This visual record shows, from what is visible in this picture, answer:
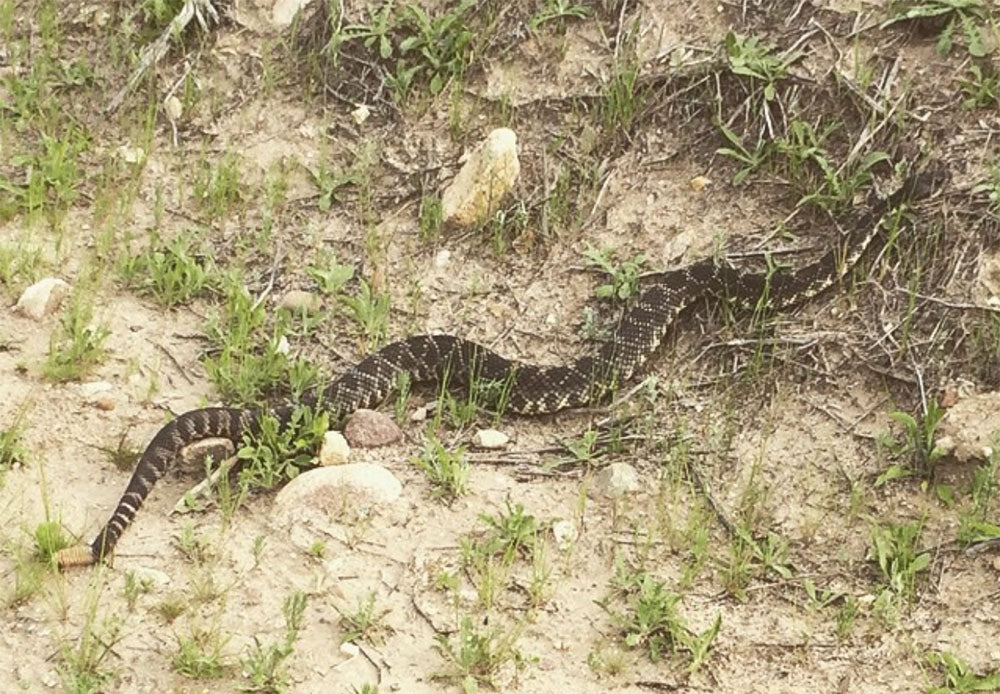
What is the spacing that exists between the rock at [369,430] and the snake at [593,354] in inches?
4.8

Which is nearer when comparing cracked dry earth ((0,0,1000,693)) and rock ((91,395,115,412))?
cracked dry earth ((0,0,1000,693))

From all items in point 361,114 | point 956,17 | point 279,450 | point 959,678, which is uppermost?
point 956,17

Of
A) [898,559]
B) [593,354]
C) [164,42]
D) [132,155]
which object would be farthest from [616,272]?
[164,42]

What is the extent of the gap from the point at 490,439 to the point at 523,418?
35 centimetres

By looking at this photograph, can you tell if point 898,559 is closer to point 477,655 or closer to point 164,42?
point 477,655

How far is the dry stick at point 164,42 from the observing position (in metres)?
9.80

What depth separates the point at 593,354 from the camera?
8.05 meters

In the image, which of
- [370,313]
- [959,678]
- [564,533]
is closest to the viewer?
[959,678]

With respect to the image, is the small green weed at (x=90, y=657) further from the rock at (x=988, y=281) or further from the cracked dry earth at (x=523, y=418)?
the rock at (x=988, y=281)

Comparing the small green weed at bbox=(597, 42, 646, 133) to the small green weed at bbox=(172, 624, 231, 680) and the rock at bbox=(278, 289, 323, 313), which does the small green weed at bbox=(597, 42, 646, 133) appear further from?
the small green weed at bbox=(172, 624, 231, 680)

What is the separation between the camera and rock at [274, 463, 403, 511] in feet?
22.7

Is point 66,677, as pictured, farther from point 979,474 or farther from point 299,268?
point 979,474

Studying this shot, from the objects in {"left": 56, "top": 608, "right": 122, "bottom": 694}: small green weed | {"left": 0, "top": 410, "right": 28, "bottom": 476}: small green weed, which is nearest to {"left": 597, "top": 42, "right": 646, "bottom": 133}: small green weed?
{"left": 0, "top": 410, "right": 28, "bottom": 476}: small green weed

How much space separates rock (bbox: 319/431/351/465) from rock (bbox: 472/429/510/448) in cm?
72
